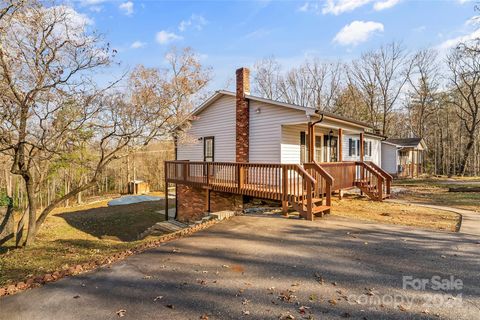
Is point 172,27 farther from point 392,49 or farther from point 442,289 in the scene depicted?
point 392,49

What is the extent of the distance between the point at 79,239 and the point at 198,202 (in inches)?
198

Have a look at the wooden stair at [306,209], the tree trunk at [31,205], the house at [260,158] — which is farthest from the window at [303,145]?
the tree trunk at [31,205]

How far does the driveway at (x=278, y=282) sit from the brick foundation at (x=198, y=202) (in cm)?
518

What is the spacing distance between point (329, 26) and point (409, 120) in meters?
34.0

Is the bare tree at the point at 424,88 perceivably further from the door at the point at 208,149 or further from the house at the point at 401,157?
the door at the point at 208,149

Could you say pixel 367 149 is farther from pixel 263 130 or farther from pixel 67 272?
pixel 67 272

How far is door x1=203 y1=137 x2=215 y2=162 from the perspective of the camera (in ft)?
44.5

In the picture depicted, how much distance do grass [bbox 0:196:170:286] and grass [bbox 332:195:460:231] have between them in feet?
23.3

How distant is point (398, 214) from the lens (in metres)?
8.85

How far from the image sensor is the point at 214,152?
1349 cm

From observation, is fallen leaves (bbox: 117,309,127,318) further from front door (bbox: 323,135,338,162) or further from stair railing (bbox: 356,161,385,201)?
front door (bbox: 323,135,338,162)

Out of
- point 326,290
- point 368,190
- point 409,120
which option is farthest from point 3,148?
point 409,120

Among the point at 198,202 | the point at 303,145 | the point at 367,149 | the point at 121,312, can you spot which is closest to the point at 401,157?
the point at 367,149

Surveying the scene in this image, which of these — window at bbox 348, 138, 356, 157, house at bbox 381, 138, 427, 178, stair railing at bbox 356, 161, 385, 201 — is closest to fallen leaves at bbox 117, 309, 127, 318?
Result: stair railing at bbox 356, 161, 385, 201
